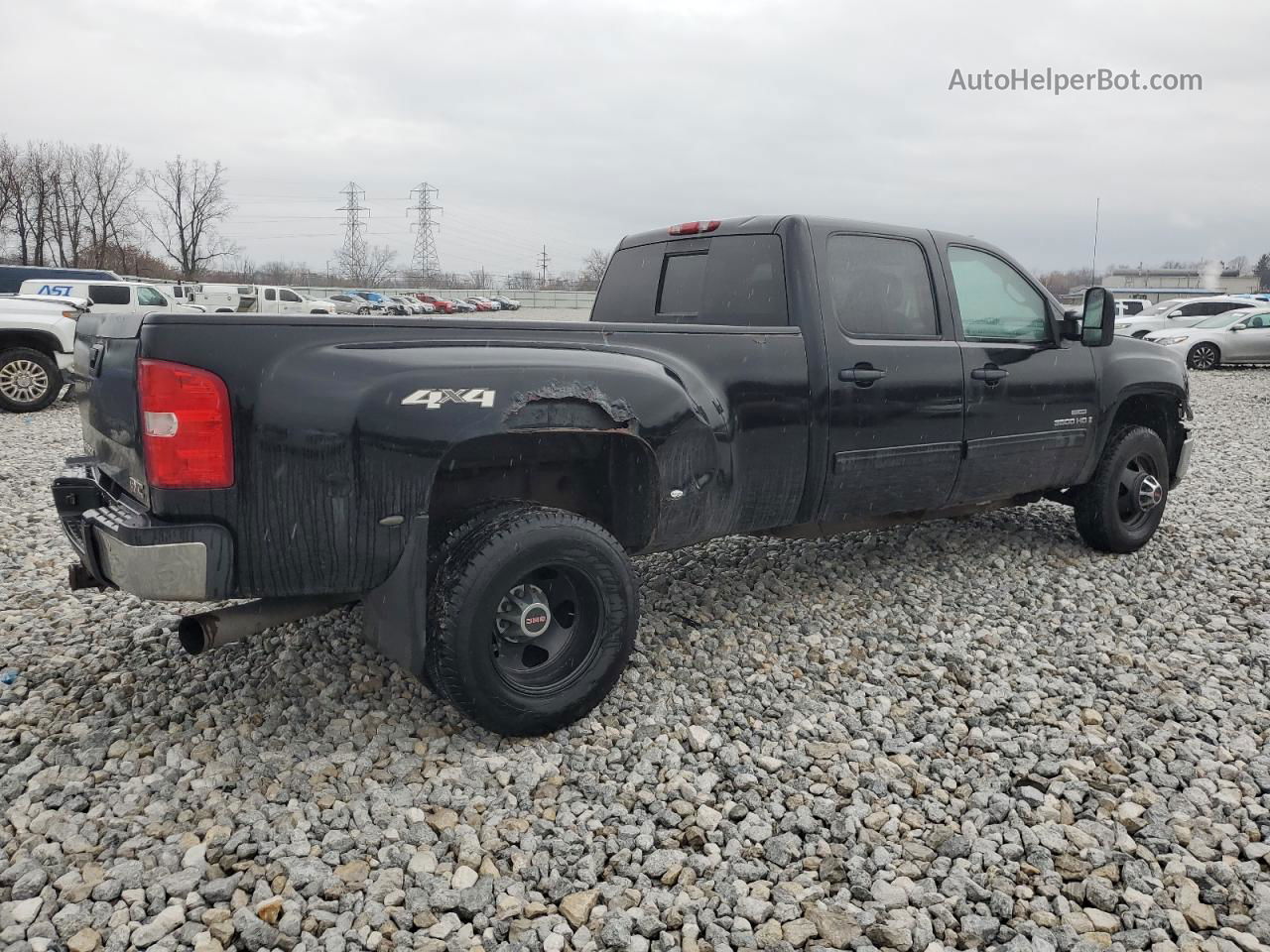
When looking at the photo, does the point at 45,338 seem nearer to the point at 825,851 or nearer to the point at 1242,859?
the point at 825,851

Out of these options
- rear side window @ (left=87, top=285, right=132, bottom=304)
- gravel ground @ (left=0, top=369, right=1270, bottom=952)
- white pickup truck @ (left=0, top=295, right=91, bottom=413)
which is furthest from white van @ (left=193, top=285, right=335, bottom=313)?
gravel ground @ (left=0, top=369, right=1270, bottom=952)

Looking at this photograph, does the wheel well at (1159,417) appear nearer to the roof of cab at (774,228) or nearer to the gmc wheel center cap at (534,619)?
the roof of cab at (774,228)

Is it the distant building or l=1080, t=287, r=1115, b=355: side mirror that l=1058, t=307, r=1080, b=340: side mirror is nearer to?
l=1080, t=287, r=1115, b=355: side mirror

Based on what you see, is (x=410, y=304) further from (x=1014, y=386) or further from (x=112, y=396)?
(x=112, y=396)

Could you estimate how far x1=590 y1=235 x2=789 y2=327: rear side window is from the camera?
13.6 feet

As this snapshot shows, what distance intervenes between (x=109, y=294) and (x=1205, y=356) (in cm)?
2386

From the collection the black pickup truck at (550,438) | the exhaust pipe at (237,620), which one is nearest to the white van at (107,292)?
the black pickup truck at (550,438)

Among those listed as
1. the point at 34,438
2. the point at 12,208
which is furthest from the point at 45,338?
the point at 12,208

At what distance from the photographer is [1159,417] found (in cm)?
584

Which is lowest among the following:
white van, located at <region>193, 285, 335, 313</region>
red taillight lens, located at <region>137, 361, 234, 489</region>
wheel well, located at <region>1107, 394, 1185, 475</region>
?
wheel well, located at <region>1107, 394, 1185, 475</region>

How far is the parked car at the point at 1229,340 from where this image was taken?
20.0m

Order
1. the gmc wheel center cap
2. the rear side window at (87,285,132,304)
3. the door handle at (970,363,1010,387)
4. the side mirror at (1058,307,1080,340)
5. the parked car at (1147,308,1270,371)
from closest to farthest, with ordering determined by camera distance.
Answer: the gmc wheel center cap → the door handle at (970,363,1010,387) → the side mirror at (1058,307,1080,340) → the rear side window at (87,285,132,304) → the parked car at (1147,308,1270,371)

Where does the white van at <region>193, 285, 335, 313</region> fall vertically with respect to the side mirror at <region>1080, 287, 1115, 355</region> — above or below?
above

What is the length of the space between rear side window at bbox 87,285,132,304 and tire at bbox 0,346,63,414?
9604 millimetres
